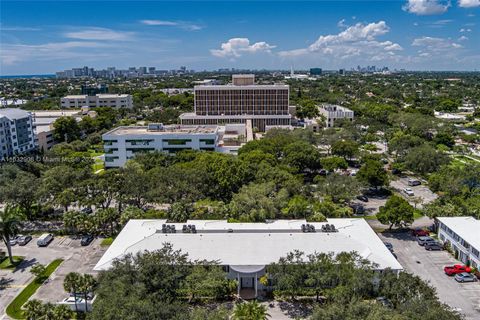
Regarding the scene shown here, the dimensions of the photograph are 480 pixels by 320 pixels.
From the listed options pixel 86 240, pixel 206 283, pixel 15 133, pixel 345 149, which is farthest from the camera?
pixel 345 149

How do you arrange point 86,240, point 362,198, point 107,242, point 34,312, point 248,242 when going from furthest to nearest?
1. point 362,198
2. point 107,242
3. point 86,240
4. point 248,242
5. point 34,312

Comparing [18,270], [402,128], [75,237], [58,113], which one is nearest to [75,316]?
[18,270]

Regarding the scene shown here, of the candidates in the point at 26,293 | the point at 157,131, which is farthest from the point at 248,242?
the point at 157,131

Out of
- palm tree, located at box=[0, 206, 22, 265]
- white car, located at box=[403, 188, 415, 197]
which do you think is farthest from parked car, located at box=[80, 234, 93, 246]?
white car, located at box=[403, 188, 415, 197]

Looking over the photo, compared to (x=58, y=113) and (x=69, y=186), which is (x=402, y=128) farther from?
(x=58, y=113)

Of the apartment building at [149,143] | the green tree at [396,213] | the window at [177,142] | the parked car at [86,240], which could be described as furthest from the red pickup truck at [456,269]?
the window at [177,142]

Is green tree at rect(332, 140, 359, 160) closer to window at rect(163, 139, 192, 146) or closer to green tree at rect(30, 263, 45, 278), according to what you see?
window at rect(163, 139, 192, 146)

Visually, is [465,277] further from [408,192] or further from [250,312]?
[408,192]
